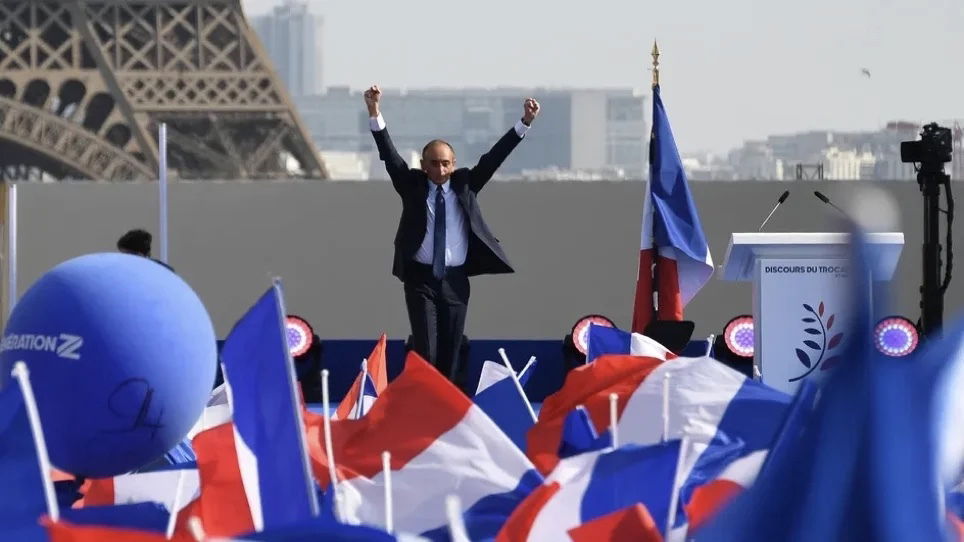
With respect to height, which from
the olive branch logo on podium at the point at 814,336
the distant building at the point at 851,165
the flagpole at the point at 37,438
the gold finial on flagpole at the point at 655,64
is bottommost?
the olive branch logo on podium at the point at 814,336

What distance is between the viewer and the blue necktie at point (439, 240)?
9008mm

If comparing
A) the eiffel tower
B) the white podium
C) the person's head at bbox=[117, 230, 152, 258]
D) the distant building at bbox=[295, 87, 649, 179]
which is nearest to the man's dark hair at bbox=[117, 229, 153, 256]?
the person's head at bbox=[117, 230, 152, 258]

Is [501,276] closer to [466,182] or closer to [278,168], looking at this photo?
[466,182]

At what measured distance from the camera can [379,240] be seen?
15.8 m

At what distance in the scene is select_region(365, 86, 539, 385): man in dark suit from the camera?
9.02m

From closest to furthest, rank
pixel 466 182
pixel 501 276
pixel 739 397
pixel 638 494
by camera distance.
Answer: pixel 638 494 → pixel 739 397 → pixel 466 182 → pixel 501 276

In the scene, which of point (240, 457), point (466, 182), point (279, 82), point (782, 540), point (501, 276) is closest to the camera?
point (782, 540)

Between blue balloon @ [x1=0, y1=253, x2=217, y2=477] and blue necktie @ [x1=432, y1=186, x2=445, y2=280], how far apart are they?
3834 mm

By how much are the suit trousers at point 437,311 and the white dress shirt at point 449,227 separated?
0.04 meters

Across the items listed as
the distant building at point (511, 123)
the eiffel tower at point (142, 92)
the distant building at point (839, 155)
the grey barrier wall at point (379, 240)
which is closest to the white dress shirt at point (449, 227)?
the distant building at point (839, 155)

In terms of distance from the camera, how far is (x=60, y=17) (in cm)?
3759

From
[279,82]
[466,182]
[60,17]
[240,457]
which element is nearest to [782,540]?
[240,457]

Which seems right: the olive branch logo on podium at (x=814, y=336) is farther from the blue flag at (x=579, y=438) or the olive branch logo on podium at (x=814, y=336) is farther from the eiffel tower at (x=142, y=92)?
the eiffel tower at (x=142, y=92)

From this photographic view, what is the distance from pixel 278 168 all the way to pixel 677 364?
101 feet
